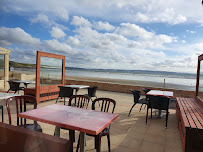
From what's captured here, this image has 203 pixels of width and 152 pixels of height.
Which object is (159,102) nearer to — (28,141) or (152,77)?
(28,141)

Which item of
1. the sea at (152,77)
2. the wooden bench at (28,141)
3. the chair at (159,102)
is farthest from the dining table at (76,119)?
the sea at (152,77)

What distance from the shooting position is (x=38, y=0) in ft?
43.2

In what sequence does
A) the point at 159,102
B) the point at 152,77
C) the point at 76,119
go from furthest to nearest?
the point at 152,77, the point at 159,102, the point at 76,119

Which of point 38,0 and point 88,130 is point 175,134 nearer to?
point 88,130

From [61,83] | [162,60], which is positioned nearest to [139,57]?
[162,60]

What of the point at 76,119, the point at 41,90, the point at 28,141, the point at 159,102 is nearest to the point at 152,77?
the point at 41,90

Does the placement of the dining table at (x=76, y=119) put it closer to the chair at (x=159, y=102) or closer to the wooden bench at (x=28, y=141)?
the wooden bench at (x=28, y=141)

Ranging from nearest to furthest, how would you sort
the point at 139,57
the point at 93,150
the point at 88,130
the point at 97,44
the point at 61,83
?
the point at 88,130 < the point at 93,150 < the point at 61,83 < the point at 139,57 < the point at 97,44

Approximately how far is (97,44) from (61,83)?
42.7 metres

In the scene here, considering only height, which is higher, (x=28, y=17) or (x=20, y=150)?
(x=28, y=17)

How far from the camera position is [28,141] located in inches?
25.4

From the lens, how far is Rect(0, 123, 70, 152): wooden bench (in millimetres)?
583

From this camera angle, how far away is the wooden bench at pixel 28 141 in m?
0.58

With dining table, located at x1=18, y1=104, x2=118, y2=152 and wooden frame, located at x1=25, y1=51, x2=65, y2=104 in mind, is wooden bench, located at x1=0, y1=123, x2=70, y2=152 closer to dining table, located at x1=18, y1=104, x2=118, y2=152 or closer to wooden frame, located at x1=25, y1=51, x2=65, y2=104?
dining table, located at x1=18, y1=104, x2=118, y2=152
